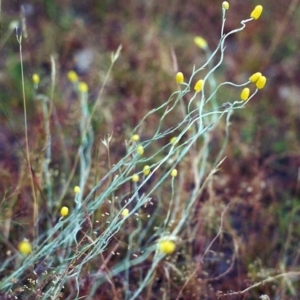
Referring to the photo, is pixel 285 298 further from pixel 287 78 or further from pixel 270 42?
pixel 270 42

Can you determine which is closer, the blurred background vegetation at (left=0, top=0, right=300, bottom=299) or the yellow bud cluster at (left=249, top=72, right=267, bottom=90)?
the yellow bud cluster at (left=249, top=72, right=267, bottom=90)

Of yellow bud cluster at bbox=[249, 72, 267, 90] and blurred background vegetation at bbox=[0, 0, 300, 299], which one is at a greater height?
yellow bud cluster at bbox=[249, 72, 267, 90]

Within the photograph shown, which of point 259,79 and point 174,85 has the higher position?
point 259,79

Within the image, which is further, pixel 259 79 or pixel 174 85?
pixel 174 85

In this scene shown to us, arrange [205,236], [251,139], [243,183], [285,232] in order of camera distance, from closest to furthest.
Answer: [205,236], [285,232], [243,183], [251,139]

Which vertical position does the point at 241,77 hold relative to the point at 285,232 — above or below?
above

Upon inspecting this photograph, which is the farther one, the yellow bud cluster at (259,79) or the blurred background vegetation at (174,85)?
the blurred background vegetation at (174,85)

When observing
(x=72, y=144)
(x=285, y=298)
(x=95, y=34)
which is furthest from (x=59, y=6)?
(x=285, y=298)

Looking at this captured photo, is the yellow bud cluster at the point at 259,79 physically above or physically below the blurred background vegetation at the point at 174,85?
above
